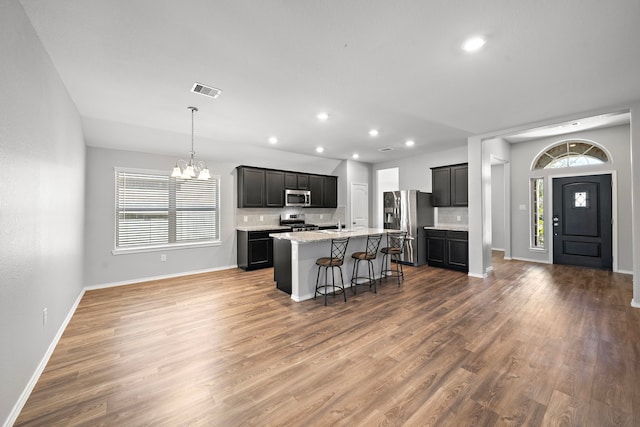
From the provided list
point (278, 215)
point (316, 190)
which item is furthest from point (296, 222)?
point (316, 190)

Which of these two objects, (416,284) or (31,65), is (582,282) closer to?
(416,284)

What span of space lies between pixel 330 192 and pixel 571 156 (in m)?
5.59

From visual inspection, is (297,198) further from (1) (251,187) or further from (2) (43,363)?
(2) (43,363)

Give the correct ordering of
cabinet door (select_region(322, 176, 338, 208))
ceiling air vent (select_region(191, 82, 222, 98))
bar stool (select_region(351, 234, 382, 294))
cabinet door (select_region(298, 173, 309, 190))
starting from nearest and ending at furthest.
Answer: ceiling air vent (select_region(191, 82, 222, 98))
bar stool (select_region(351, 234, 382, 294))
cabinet door (select_region(298, 173, 309, 190))
cabinet door (select_region(322, 176, 338, 208))

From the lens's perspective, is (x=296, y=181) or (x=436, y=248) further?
(x=296, y=181)

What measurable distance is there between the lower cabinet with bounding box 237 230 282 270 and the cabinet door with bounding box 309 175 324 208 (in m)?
1.62

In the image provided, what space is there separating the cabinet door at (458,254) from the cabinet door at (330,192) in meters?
3.17

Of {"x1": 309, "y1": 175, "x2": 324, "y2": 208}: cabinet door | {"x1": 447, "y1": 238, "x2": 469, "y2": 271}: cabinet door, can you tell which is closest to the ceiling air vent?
{"x1": 309, "y1": 175, "x2": 324, "y2": 208}: cabinet door

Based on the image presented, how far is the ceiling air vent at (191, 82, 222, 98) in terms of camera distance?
292 centimetres

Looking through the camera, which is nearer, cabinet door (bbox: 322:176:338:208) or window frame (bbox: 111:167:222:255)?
window frame (bbox: 111:167:222:255)

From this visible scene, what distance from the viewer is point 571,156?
584cm

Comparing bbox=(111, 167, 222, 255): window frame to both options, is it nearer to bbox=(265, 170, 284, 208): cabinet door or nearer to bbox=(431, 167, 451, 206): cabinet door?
bbox=(265, 170, 284, 208): cabinet door

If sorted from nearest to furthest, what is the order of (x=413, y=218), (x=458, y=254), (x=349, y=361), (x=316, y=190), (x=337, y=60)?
1. (x=349, y=361)
2. (x=337, y=60)
3. (x=458, y=254)
4. (x=413, y=218)
5. (x=316, y=190)

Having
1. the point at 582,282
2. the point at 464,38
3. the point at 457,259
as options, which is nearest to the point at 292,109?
the point at 464,38
